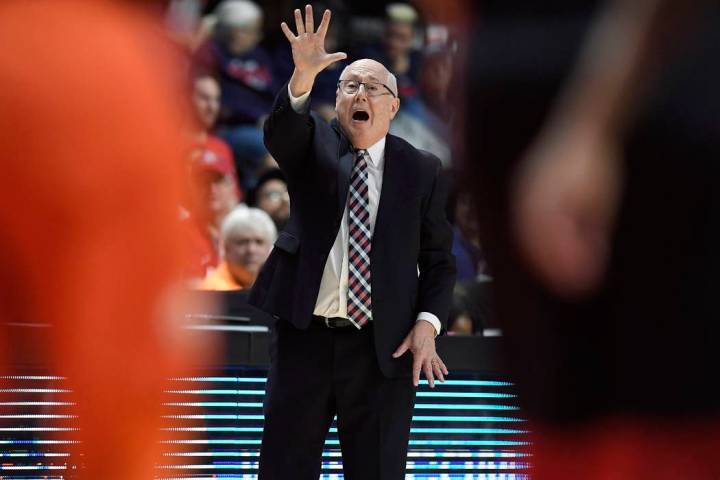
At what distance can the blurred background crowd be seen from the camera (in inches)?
197

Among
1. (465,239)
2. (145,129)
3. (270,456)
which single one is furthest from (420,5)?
(270,456)

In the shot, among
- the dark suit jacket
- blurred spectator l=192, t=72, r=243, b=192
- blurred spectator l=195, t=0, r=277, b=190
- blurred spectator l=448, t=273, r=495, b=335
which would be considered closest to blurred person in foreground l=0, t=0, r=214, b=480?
the dark suit jacket

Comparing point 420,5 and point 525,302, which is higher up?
point 420,5

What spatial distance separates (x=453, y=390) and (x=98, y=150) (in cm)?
105

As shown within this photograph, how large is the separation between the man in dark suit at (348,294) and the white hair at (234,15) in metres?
3.33

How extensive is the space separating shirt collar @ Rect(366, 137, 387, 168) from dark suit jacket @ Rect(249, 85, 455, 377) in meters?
0.01

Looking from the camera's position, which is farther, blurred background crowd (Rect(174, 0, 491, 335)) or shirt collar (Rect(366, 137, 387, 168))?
blurred background crowd (Rect(174, 0, 491, 335))

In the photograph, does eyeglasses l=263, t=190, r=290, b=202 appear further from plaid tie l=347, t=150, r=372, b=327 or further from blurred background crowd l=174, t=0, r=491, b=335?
plaid tie l=347, t=150, r=372, b=327

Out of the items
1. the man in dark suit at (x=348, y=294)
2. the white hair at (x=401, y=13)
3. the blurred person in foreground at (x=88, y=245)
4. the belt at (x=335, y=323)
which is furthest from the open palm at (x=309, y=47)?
the white hair at (x=401, y=13)

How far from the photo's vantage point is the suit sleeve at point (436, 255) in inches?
91.4

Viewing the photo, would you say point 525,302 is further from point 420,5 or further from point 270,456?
point 420,5

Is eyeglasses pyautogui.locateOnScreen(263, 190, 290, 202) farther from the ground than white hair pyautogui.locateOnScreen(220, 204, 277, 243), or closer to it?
farther from the ground

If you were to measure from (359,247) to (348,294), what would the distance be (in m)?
0.10

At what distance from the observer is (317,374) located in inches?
89.1
